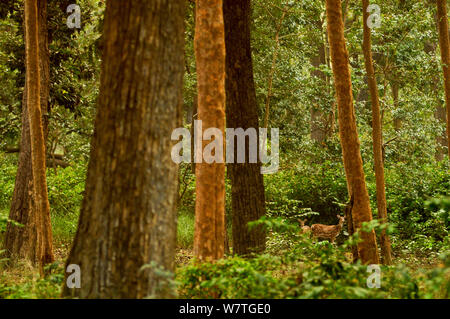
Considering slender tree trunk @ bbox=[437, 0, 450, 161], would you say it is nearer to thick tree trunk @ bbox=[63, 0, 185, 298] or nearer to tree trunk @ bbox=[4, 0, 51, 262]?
tree trunk @ bbox=[4, 0, 51, 262]

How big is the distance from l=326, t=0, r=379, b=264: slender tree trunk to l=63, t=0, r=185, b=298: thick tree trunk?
4.76m

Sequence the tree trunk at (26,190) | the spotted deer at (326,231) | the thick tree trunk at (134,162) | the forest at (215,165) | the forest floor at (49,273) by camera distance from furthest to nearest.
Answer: the spotted deer at (326,231), the tree trunk at (26,190), the forest floor at (49,273), the forest at (215,165), the thick tree trunk at (134,162)

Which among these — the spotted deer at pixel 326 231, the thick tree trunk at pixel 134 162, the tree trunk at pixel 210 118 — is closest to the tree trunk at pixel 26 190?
the tree trunk at pixel 210 118

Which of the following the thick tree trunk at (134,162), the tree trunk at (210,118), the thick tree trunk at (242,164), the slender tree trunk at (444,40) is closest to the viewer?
the thick tree trunk at (134,162)

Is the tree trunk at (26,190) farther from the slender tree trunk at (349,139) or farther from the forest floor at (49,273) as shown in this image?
the slender tree trunk at (349,139)

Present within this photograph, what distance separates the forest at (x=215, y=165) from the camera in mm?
4746

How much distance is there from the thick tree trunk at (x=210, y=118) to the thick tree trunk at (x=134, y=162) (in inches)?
97.8

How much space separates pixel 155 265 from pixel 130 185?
670mm

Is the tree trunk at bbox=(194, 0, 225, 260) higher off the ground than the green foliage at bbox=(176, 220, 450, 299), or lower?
higher

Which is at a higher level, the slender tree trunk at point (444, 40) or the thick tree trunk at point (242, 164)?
the slender tree trunk at point (444, 40)

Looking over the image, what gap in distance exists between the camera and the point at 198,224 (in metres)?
7.42

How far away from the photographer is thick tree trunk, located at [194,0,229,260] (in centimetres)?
736

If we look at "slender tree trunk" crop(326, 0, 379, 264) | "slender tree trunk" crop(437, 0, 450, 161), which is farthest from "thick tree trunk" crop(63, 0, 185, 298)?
"slender tree trunk" crop(437, 0, 450, 161)
